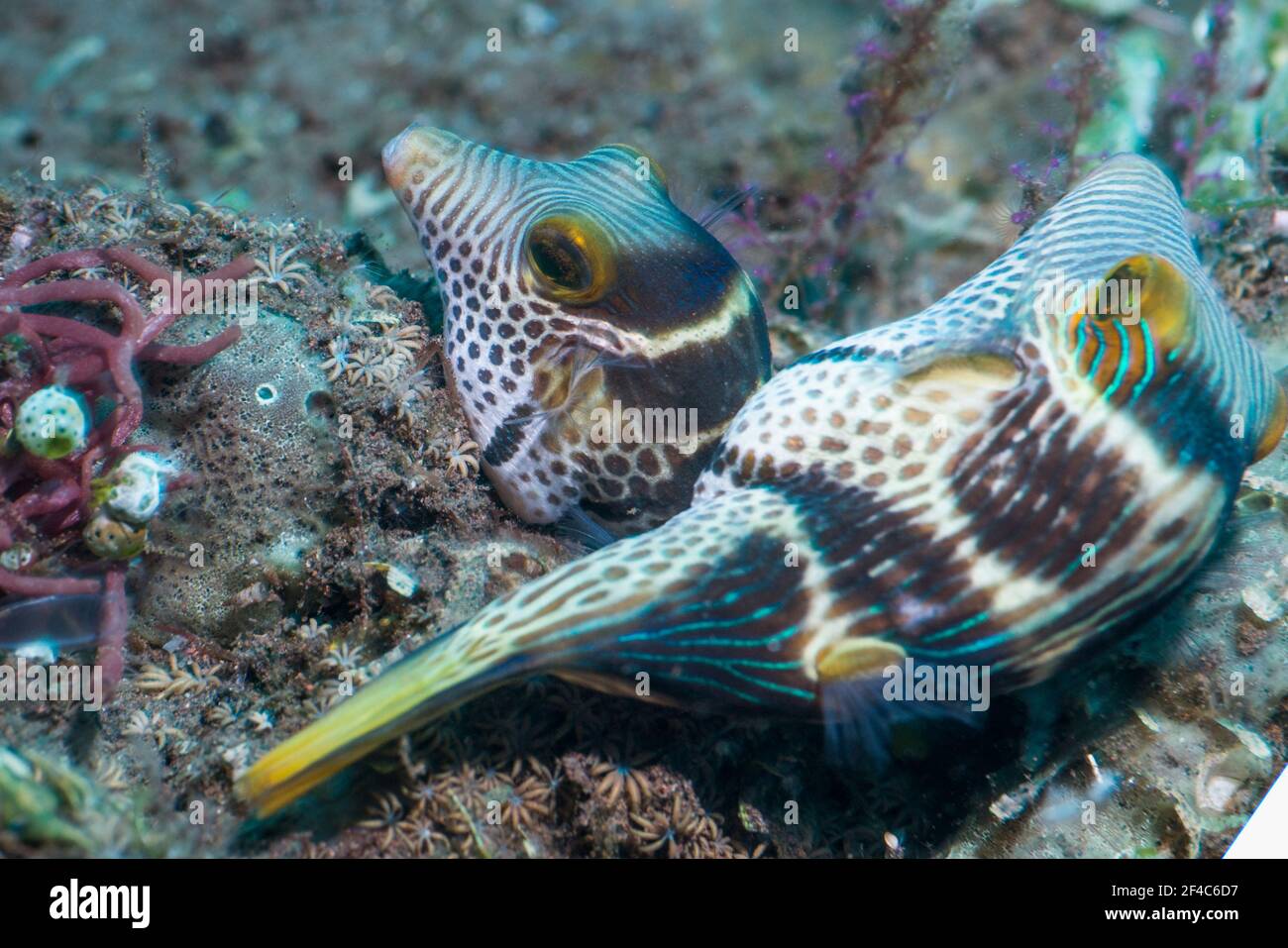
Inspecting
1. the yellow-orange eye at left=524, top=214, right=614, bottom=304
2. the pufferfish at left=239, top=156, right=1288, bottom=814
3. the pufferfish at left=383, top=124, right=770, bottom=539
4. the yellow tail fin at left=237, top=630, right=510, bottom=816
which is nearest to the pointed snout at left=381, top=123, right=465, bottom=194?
the pufferfish at left=383, top=124, right=770, bottom=539

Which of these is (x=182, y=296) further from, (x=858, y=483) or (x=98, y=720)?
A: (x=858, y=483)

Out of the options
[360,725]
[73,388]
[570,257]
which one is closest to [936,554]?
[570,257]

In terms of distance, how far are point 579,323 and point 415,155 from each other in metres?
0.91

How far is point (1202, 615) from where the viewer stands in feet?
9.68

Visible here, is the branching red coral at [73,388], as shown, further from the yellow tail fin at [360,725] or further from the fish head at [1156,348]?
the fish head at [1156,348]

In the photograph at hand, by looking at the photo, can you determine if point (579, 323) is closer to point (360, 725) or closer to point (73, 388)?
point (360, 725)

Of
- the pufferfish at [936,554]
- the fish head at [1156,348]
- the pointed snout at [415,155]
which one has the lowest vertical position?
the pufferfish at [936,554]

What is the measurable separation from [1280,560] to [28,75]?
470 inches

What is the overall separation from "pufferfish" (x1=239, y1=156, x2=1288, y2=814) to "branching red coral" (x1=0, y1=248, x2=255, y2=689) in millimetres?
1089

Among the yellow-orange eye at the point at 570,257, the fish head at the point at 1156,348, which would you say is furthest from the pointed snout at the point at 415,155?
the fish head at the point at 1156,348

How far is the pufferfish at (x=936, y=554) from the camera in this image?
231 cm

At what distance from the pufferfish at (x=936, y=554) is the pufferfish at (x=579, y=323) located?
564 millimetres

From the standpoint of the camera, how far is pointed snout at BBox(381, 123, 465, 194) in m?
3.06
